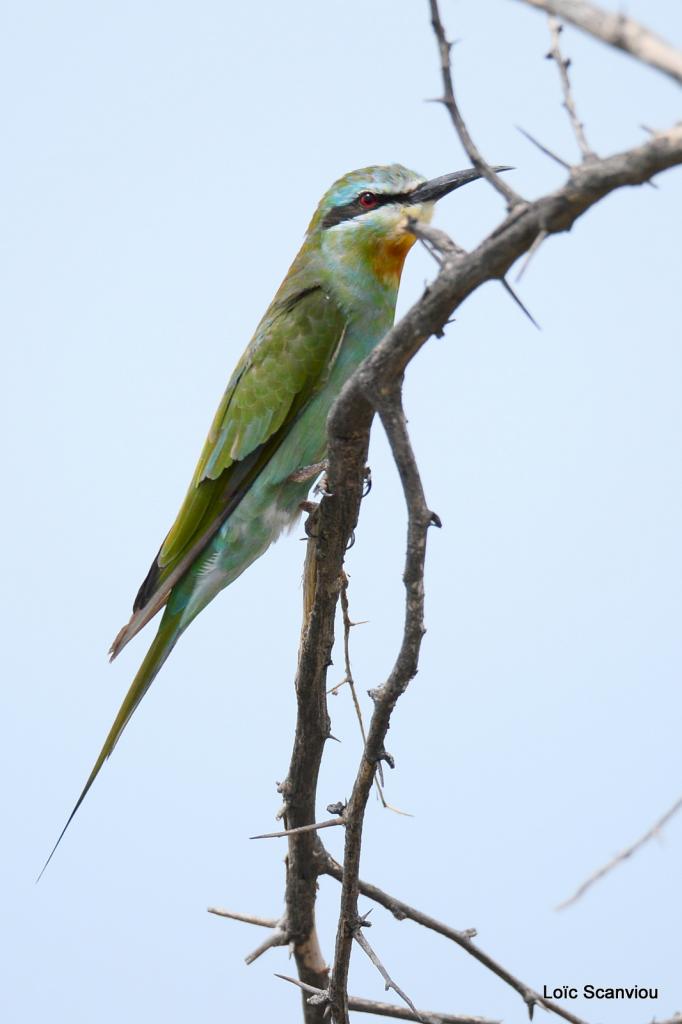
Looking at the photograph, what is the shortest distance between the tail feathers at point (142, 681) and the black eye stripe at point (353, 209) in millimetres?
1220

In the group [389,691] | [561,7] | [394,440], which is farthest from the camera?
[389,691]

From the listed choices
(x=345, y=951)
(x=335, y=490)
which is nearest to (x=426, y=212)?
(x=335, y=490)

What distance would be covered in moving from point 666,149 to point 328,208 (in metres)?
2.25

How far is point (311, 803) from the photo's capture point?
95.1 inches

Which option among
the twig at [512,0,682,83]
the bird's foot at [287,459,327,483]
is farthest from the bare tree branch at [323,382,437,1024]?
the bird's foot at [287,459,327,483]

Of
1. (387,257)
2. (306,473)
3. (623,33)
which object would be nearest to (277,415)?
(306,473)

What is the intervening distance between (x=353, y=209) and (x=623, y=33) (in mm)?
2249

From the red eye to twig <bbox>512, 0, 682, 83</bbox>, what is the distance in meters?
2.11

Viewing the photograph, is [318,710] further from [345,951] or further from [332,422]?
[332,422]

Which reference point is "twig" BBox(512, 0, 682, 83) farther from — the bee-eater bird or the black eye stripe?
the black eye stripe

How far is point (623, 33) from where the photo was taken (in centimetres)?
104

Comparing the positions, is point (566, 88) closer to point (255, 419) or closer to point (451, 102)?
point (451, 102)

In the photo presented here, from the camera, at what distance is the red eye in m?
3.19

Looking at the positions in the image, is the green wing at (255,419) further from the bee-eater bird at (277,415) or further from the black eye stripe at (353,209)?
the black eye stripe at (353,209)
